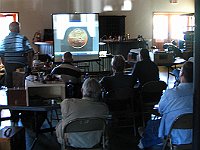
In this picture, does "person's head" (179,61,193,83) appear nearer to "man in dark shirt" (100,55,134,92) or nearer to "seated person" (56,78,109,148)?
"seated person" (56,78,109,148)

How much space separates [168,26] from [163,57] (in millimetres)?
8308

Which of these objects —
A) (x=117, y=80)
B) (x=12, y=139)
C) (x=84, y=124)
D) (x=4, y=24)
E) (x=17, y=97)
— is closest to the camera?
(x=84, y=124)

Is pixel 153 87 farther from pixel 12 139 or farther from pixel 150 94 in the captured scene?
pixel 12 139

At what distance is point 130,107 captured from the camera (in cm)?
467

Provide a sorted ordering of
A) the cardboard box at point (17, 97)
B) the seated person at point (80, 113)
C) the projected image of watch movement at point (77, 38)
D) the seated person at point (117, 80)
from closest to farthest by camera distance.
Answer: the seated person at point (80, 113) → the cardboard box at point (17, 97) → the seated person at point (117, 80) → the projected image of watch movement at point (77, 38)

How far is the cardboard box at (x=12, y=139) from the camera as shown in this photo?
3.53 m

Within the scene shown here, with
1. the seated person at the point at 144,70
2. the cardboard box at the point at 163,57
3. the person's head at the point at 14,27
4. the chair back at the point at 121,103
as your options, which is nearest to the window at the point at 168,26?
the cardboard box at the point at 163,57

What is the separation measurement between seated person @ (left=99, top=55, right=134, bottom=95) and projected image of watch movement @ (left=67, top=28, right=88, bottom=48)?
93.9 inches

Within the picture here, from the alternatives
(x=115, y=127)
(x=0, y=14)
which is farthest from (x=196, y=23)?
(x=0, y=14)

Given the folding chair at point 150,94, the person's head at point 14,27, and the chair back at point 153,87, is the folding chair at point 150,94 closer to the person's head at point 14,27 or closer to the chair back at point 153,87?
the chair back at point 153,87

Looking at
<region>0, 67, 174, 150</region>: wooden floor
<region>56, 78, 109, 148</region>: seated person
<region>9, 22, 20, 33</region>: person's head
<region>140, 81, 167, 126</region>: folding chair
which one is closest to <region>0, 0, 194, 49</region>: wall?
<region>9, 22, 20, 33</region>: person's head

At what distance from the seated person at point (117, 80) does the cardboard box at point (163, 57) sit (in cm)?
248

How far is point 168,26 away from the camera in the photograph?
14828 mm

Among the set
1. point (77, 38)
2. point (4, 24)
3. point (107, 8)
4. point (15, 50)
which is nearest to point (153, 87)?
point (15, 50)
